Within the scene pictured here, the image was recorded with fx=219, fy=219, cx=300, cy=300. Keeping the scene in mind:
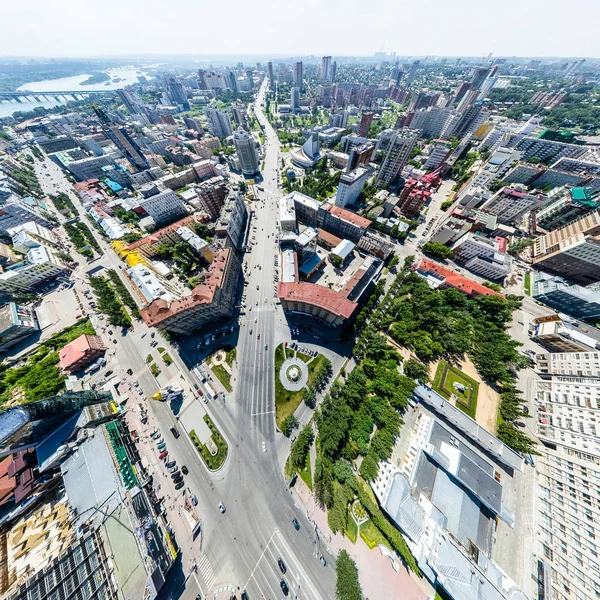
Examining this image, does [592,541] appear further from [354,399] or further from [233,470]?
[233,470]

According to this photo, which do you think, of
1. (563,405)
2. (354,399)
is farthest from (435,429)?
(563,405)

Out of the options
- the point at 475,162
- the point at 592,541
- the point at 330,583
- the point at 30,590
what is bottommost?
the point at 330,583

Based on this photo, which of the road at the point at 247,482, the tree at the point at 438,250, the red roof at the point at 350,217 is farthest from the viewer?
the red roof at the point at 350,217

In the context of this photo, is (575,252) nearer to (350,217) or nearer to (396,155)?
(350,217)

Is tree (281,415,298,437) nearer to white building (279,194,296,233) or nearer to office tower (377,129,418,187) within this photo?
white building (279,194,296,233)

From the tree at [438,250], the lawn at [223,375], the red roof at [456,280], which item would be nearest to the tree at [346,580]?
the lawn at [223,375]

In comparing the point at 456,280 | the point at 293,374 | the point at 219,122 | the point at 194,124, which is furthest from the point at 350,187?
the point at 194,124

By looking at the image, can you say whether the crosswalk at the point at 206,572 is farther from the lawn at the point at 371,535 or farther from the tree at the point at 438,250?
the tree at the point at 438,250
